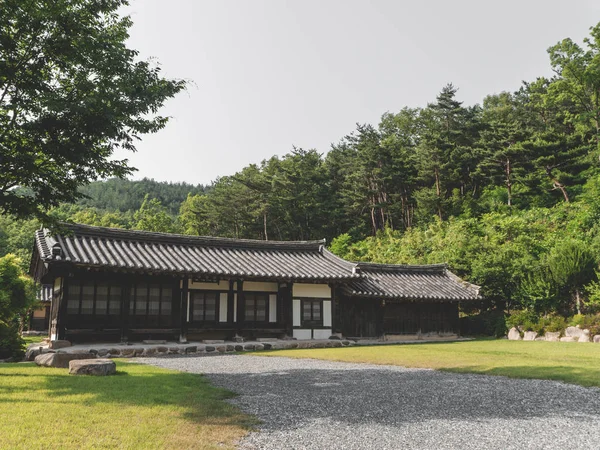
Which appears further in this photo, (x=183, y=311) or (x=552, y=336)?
(x=552, y=336)

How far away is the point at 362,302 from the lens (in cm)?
2602

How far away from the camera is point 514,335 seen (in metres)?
25.6

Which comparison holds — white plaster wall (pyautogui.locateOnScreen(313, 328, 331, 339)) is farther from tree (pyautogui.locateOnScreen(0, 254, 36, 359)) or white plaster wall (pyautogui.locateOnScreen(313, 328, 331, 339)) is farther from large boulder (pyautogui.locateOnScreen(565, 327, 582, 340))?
tree (pyautogui.locateOnScreen(0, 254, 36, 359))

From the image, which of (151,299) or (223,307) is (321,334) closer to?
(223,307)

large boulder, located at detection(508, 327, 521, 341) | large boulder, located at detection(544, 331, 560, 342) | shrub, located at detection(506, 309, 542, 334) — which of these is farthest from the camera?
large boulder, located at detection(508, 327, 521, 341)

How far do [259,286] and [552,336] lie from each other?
15378mm

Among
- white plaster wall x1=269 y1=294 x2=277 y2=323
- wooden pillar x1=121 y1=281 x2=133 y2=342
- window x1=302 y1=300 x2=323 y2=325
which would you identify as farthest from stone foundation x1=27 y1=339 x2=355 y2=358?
white plaster wall x1=269 y1=294 x2=277 y2=323

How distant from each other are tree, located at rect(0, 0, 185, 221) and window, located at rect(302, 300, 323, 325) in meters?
14.6

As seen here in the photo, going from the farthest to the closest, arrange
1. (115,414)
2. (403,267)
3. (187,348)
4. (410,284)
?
(403,267) < (410,284) < (187,348) < (115,414)

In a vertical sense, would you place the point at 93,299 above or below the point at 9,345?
above

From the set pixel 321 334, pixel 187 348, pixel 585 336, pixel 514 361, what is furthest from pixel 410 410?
pixel 585 336

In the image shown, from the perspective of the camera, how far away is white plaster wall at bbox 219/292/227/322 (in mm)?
22516

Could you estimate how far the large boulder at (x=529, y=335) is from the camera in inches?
968

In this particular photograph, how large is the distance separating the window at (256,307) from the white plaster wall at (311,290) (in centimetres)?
160
